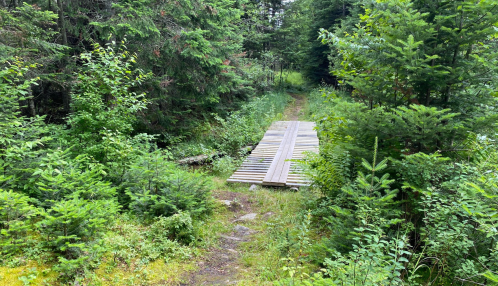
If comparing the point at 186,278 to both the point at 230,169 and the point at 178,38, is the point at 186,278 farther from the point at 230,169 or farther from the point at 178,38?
the point at 178,38

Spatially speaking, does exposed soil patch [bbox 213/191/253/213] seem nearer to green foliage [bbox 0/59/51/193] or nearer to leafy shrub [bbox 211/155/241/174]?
leafy shrub [bbox 211/155/241/174]

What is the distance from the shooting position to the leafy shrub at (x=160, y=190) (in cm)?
466

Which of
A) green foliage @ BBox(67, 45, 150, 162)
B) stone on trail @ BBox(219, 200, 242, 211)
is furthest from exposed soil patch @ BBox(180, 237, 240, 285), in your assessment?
green foliage @ BBox(67, 45, 150, 162)

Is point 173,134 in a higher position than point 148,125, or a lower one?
lower

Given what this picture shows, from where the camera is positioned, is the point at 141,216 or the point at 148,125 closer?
the point at 141,216

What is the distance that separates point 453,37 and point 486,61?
1.84ft

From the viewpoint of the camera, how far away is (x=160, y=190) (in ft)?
16.5

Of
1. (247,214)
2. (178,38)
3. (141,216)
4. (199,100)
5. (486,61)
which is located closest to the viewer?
(486,61)

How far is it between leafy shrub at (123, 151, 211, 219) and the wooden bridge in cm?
201

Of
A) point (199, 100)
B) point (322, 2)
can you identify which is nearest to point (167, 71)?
point (199, 100)

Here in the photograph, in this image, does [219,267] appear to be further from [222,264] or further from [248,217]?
[248,217]

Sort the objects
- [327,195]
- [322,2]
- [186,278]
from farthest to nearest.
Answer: [322,2], [327,195], [186,278]

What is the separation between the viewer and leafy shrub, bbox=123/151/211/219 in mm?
4664

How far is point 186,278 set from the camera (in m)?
3.49
